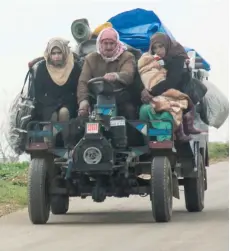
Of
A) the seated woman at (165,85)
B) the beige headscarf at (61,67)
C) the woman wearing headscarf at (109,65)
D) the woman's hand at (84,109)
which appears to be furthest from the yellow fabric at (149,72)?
the beige headscarf at (61,67)

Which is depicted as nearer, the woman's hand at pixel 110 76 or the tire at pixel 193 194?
the woman's hand at pixel 110 76

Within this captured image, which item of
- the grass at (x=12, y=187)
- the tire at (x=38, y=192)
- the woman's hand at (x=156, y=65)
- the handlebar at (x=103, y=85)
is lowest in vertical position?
the grass at (x=12, y=187)

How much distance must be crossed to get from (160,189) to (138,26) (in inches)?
131

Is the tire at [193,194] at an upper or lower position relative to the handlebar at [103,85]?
lower

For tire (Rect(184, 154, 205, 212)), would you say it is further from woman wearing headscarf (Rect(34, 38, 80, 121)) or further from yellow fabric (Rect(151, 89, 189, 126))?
woman wearing headscarf (Rect(34, 38, 80, 121))

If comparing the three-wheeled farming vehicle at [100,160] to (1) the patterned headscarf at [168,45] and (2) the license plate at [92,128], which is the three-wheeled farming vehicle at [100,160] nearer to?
(2) the license plate at [92,128]

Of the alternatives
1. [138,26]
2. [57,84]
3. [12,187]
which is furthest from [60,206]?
[12,187]

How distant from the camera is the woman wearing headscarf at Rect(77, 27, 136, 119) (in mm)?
13383

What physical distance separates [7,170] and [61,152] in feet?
26.5

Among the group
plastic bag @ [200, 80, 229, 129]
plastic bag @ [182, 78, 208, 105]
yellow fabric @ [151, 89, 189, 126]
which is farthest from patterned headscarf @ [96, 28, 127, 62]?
plastic bag @ [200, 80, 229, 129]

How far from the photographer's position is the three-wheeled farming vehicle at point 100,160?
1283 centimetres

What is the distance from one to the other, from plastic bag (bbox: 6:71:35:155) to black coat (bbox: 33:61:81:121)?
6.7 inches

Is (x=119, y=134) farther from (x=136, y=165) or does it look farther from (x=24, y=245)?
(x=24, y=245)

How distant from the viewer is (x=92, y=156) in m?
12.8
